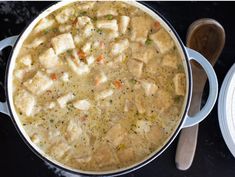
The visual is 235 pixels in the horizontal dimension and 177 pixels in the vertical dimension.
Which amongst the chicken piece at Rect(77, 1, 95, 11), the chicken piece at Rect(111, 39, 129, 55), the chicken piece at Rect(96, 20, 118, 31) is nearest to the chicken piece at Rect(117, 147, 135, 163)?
the chicken piece at Rect(111, 39, 129, 55)

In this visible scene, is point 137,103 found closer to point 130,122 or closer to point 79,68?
point 130,122

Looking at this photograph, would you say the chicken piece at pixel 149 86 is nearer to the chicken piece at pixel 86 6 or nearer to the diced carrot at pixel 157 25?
the diced carrot at pixel 157 25

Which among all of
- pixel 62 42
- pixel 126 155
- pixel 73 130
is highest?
pixel 62 42

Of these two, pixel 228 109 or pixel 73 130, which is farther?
pixel 228 109

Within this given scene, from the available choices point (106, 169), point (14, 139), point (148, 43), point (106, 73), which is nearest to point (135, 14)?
point (148, 43)

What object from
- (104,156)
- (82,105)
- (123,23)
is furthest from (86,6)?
(104,156)

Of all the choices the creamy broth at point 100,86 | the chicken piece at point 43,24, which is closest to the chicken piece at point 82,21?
the creamy broth at point 100,86

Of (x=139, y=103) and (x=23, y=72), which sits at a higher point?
(x=23, y=72)

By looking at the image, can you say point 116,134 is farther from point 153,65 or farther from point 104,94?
point 153,65
